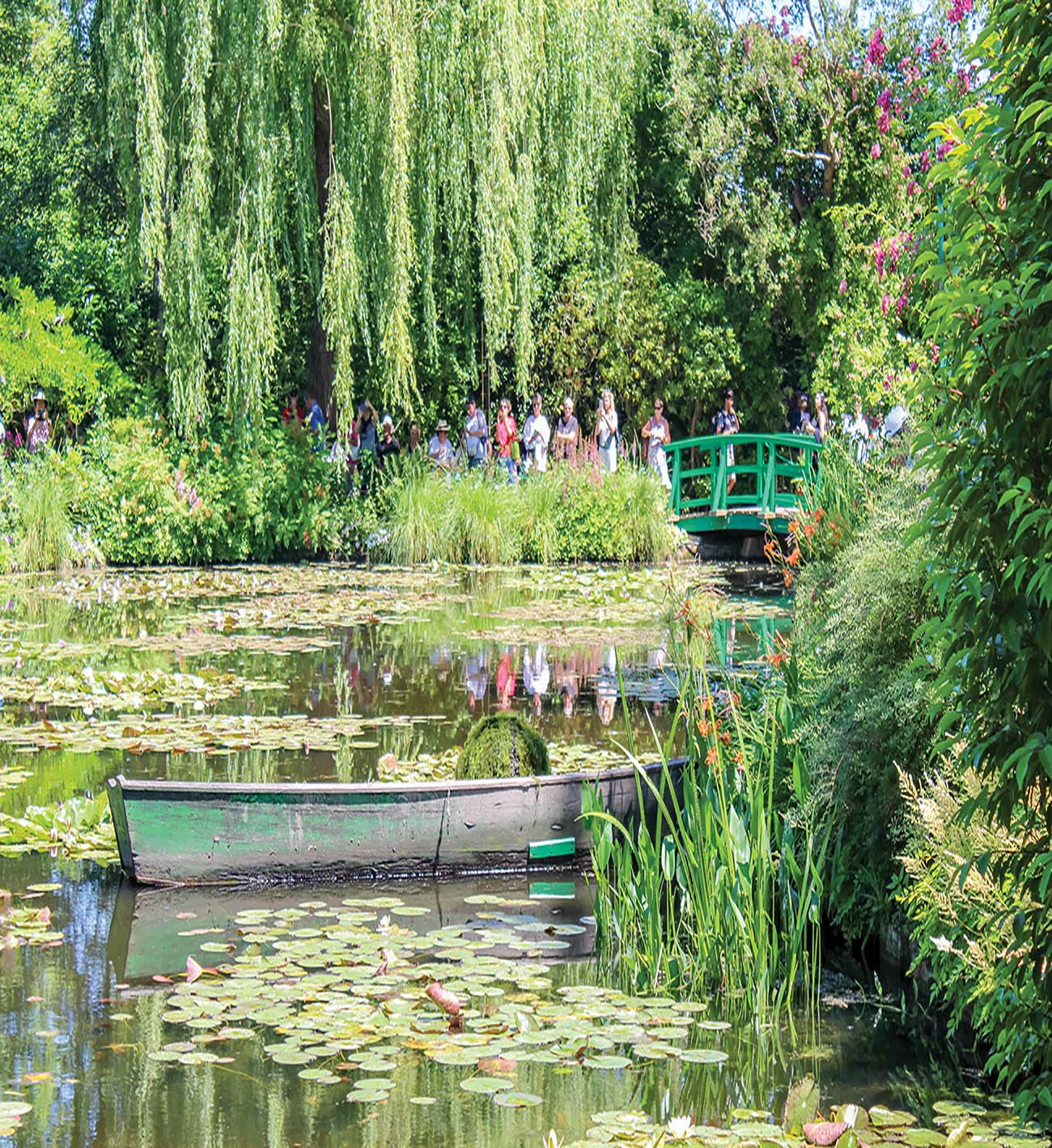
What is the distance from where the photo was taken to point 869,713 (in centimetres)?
570

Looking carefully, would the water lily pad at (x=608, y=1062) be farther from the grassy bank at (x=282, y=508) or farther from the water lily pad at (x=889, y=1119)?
the grassy bank at (x=282, y=508)

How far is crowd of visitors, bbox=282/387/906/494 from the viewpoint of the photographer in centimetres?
2006

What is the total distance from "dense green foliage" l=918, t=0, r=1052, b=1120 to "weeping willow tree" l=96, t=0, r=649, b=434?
1452cm

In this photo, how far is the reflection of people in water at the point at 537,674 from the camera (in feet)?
34.8

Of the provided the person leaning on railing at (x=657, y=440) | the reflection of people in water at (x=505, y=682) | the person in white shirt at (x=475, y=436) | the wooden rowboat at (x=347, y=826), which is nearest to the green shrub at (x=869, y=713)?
the wooden rowboat at (x=347, y=826)

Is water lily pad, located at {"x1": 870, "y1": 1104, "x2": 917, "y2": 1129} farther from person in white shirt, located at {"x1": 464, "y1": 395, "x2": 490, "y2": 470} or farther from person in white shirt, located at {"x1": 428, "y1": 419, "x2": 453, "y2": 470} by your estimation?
person in white shirt, located at {"x1": 464, "y1": 395, "x2": 490, "y2": 470}

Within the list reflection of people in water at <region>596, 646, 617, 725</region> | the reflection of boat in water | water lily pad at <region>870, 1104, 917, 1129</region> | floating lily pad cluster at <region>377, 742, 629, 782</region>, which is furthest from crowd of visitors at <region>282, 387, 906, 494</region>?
water lily pad at <region>870, 1104, 917, 1129</region>

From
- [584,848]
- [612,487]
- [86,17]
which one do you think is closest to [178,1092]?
[584,848]

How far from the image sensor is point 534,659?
12328mm

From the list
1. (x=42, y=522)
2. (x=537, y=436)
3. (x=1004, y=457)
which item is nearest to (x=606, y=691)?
(x=1004, y=457)

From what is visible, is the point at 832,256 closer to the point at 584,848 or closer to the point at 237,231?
the point at 237,231

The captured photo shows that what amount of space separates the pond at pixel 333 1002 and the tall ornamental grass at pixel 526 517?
8380 mm

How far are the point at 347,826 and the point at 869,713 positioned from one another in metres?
2.22

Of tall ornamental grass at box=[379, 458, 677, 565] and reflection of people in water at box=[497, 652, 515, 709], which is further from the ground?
tall ornamental grass at box=[379, 458, 677, 565]
